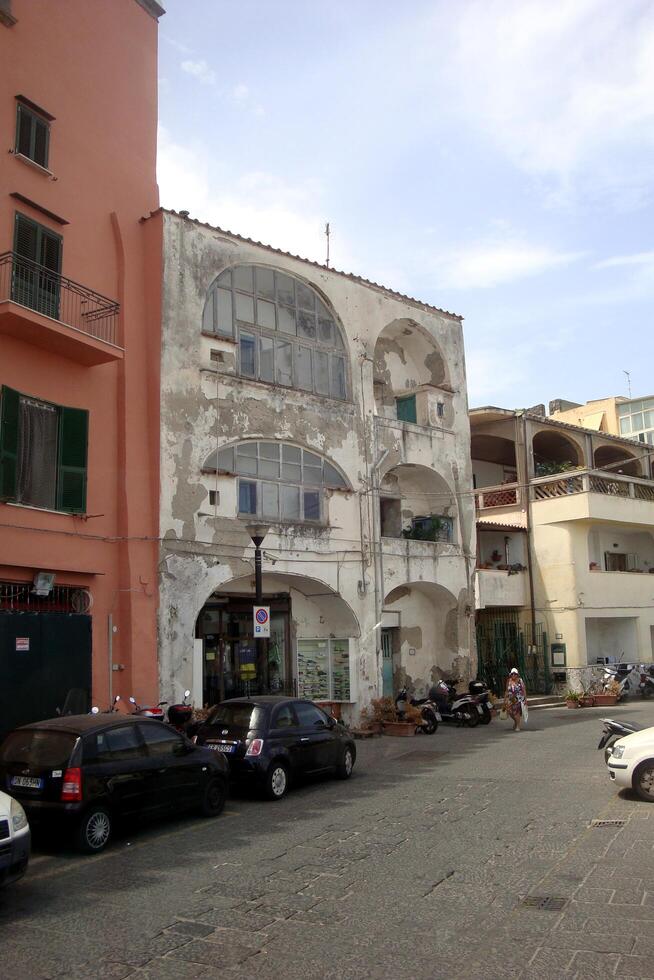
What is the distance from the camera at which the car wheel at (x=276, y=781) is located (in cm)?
1241

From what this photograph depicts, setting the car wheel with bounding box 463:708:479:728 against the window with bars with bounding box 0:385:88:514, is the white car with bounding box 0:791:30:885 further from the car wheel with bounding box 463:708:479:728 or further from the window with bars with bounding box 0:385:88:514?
the car wheel with bounding box 463:708:479:728

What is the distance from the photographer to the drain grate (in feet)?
23.8

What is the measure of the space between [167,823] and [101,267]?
1173 cm

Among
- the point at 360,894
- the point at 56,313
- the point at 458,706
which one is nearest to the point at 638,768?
the point at 360,894

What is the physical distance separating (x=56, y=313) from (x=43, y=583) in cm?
525

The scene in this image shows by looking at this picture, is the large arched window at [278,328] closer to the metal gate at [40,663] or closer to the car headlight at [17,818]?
the metal gate at [40,663]

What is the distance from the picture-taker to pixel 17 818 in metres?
7.83

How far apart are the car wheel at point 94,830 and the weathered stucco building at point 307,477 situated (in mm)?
6086

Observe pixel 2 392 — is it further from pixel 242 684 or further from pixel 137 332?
pixel 242 684

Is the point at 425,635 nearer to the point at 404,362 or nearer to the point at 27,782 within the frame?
the point at 404,362

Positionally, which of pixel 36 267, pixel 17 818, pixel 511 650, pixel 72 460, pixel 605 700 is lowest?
pixel 605 700

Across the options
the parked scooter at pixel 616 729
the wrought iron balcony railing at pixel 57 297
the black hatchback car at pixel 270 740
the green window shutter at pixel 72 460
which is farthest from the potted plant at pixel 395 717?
the wrought iron balcony railing at pixel 57 297

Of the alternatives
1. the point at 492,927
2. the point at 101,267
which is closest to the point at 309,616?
the point at 101,267

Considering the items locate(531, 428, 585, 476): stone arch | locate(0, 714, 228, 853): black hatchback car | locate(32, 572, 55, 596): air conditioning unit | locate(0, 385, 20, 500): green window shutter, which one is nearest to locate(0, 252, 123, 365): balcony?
locate(0, 385, 20, 500): green window shutter
